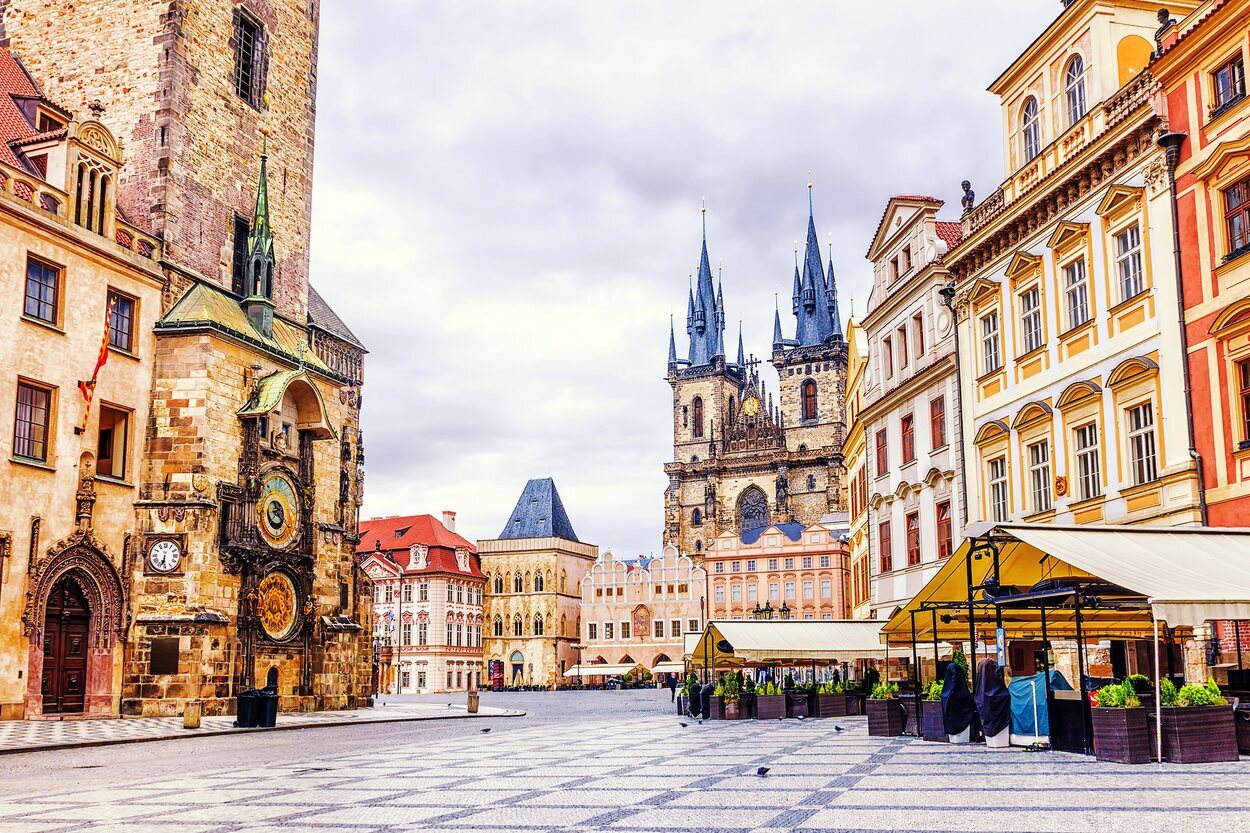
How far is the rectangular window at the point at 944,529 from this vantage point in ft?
99.8

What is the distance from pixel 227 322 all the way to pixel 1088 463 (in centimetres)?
2118

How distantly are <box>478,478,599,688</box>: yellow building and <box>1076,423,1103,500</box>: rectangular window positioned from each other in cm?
8153

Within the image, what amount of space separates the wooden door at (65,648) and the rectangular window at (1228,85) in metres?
25.2

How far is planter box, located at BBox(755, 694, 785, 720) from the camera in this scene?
1095 inches

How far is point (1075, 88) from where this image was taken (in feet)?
82.6

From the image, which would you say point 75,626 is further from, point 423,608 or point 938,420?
point 423,608

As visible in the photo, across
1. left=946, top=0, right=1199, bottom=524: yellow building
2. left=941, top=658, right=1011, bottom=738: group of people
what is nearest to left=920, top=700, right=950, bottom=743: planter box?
left=941, top=658, right=1011, bottom=738: group of people

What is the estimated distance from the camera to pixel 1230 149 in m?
19.4

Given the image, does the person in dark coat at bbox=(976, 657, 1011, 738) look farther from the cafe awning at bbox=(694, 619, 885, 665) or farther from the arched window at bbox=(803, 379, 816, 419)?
the arched window at bbox=(803, 379, 816, 419)

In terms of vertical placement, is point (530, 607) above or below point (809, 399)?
below

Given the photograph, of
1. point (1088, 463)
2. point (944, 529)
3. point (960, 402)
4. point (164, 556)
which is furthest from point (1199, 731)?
point (164, 556)

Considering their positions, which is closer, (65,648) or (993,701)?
(993,701)

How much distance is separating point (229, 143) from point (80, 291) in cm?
852

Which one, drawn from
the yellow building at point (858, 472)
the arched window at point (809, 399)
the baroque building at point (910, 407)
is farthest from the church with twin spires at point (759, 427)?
the baroque building at point (910, 407)
